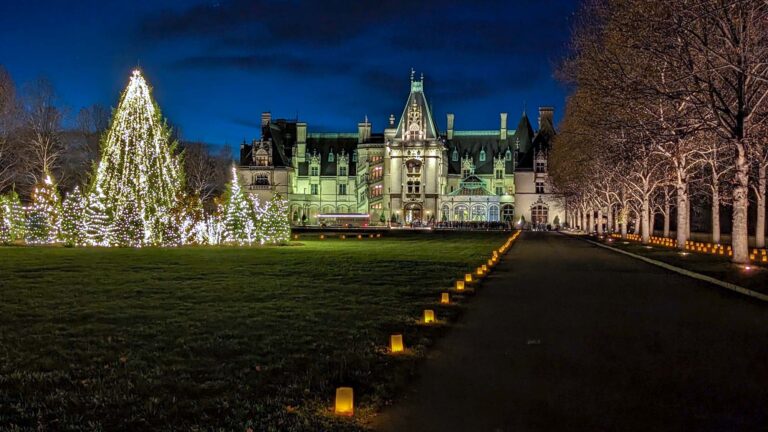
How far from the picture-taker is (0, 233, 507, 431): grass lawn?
5633 mm

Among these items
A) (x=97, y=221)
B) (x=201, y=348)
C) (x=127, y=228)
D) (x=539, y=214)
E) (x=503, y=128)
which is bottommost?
(x=201, y=348)

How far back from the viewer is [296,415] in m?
5.58

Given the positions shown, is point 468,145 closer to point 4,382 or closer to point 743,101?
point 743,101

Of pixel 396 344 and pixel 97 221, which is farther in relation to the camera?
pixel 97 221

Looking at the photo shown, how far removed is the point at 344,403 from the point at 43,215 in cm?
3506

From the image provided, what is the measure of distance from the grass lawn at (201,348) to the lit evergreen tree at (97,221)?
55.1 feet

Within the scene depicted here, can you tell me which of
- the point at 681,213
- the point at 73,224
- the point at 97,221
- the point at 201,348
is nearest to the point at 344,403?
the point at 201,348

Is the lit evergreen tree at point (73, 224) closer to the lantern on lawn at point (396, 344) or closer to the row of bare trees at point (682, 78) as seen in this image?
the row of bare trees at point (682, 78)

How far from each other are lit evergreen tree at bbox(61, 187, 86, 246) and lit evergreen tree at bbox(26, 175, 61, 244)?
116cm

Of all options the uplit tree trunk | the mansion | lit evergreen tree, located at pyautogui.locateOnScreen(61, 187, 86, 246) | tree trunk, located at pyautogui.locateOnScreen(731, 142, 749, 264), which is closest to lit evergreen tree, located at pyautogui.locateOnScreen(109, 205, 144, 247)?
lit evergreen tree, located at pyautogui.locateOnScreen(61, 187, 86, 246)

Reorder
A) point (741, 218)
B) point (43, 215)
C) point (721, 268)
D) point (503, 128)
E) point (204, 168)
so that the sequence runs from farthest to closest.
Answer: point (503, 128) → point (204, 168) → point (43, 215) → point (741, 218) → point (721, 268)

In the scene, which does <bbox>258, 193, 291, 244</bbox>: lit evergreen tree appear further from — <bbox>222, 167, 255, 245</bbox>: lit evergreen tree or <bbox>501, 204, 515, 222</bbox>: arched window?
<bbox>501, 204, 515, 222</bbox>: arched window

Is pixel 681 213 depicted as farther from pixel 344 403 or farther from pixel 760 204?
pixel 344 403

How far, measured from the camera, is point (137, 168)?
113 ft
